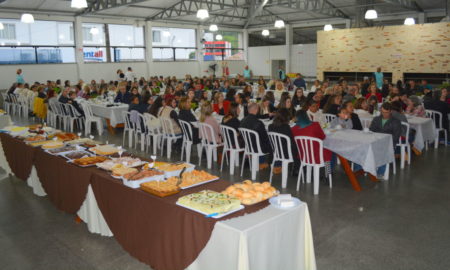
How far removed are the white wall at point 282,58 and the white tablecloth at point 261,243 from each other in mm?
19285

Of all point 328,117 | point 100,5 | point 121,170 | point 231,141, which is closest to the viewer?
point 121,170

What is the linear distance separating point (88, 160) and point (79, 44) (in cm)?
1379

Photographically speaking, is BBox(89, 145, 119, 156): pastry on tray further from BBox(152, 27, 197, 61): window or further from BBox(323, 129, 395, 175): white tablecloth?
BBox(152, 27, 197, 61): window

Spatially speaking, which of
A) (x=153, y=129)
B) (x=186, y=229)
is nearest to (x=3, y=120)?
(x=153, y=129)

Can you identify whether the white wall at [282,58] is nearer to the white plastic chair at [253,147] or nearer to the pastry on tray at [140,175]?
the white plastic chair at [253,147]

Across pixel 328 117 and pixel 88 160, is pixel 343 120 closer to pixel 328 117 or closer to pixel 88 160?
pixel 328 117

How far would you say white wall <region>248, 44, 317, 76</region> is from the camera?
69.8 ft

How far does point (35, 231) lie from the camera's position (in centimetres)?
400

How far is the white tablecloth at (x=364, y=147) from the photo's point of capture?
A: 4859mm

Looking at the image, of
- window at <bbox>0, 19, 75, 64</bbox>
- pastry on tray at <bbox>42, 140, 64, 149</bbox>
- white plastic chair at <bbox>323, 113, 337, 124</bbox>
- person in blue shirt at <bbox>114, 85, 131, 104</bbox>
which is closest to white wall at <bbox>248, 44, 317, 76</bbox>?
window at <bbox>0, 19, 75, 64</bbox>

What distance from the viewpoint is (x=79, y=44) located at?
16172 mm

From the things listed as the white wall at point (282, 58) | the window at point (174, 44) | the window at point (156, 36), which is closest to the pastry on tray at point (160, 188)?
the window at point (174, 44)

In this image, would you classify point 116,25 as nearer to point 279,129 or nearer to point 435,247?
point 279,129

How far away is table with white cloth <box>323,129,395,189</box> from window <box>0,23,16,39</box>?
44.0ft
